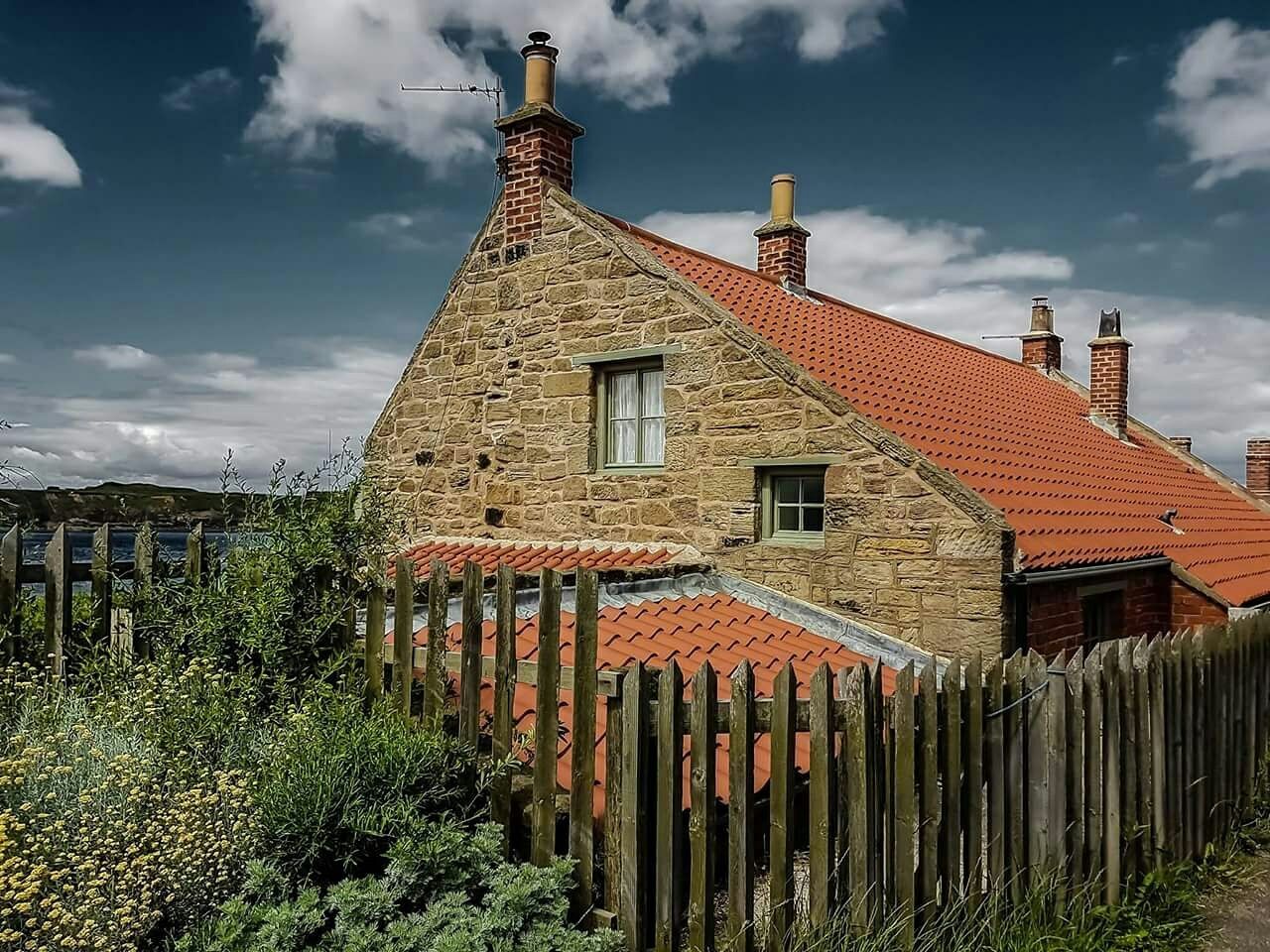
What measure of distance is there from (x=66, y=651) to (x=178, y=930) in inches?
102

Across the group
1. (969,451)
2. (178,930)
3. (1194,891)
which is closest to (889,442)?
(969,451)

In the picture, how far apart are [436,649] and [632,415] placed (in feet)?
18.4

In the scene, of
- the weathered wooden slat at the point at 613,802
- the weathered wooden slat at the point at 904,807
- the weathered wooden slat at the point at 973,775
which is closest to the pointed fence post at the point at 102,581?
the weathered wooden slat at the point at 613,802

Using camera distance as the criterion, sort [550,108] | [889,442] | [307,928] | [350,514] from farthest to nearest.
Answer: [550,108], [889,442], [350,514], [307,928]

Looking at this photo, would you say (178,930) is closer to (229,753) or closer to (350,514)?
(229,753)

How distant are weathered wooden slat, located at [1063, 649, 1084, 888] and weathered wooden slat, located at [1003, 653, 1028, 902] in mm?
310

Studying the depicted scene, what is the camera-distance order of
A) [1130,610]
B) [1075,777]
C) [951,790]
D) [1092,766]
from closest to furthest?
[951,790] → [1075,777] → [1092,766] → [1130,610]

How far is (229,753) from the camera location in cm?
482

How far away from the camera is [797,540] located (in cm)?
893

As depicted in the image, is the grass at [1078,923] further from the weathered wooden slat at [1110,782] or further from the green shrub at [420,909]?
the green shrub at [420,909]

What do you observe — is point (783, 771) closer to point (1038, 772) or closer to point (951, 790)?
point (951, 790)

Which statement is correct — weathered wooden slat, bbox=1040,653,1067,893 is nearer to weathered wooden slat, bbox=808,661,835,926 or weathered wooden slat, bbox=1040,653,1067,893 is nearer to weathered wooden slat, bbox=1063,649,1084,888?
weathered wooden slat, bbox=1063,649,1084,888

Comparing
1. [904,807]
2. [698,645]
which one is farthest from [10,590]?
[904,807]

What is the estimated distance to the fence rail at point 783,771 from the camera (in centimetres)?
427
